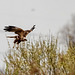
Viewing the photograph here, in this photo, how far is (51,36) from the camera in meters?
10.4

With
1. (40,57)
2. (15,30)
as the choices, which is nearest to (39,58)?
(40,57)

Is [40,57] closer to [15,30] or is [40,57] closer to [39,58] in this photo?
[39,58]

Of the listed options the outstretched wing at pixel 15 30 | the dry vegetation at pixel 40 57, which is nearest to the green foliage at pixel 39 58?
the dry vegetation at pixel 40 57

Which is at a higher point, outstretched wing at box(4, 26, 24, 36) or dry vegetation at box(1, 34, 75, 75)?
outstretched wing at box(4, 26, 24, 36)

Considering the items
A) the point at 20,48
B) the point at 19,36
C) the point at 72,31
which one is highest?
the point at 19,36

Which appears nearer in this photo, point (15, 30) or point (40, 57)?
point (15, 30)

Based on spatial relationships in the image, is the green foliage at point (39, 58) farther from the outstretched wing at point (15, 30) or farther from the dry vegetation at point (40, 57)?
the outstretched wing at point (15, 30)

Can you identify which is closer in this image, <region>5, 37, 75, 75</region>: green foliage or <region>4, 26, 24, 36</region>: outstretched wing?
<region>4, 26, 24, 36</region>: outstretched wing

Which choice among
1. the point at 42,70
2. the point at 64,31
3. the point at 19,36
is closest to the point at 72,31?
the point at 64,31

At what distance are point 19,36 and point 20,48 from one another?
420 centimetres

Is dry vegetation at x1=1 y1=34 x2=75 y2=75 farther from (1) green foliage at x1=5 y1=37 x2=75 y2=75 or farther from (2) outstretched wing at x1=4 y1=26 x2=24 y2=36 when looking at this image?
(2) outstretched wing at x1=4 y1=26 x2=24 y2=36

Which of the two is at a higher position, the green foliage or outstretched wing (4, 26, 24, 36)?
outstretched wing (4, 26, 24, 36)

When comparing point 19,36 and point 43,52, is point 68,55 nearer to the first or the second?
point 43,52

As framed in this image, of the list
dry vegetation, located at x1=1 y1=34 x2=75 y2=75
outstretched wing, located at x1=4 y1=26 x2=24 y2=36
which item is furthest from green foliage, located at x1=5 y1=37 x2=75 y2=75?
outstretched wing, located at x1=4 y1=26 x2=24 y2=36
